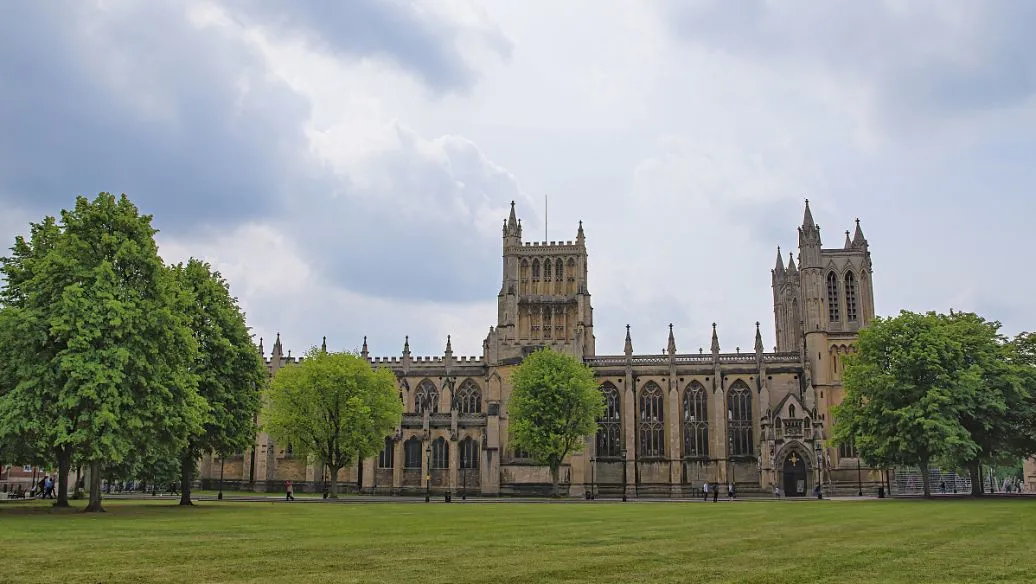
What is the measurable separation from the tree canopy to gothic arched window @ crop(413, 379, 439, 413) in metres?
41.4

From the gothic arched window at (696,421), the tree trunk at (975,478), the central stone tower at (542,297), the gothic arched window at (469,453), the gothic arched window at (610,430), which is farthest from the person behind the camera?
the central stone tower at (542,297)

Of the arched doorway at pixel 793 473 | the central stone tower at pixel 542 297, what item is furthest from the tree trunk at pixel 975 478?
the central stone tower at pixel 542 297

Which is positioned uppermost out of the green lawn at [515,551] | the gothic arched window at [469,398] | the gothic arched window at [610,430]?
the gothic arched window at [469,398]

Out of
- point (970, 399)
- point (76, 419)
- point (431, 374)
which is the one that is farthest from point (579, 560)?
point (431, 374)

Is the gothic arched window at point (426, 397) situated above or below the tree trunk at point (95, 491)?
above

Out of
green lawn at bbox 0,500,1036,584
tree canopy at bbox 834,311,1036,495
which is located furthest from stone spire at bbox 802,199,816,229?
green lawn at bbox 0,500,1036,584

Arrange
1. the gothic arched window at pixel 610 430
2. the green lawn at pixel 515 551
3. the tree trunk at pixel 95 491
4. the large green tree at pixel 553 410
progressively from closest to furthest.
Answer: the green lawn at pixel 515 551 < the tree trunk at pixel 95 491 < the large green tree at pixel 553 410 < the gothic arched window at pixel 610 430

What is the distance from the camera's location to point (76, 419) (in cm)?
3278

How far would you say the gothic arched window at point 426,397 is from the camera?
8588cm

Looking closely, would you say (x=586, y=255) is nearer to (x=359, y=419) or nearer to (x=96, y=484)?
(x=359, y=419)

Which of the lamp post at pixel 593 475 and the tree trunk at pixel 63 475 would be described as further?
the lamp post at pixel 593 475

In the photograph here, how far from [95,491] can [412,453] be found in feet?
142

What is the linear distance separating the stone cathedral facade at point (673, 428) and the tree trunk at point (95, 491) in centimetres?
3730

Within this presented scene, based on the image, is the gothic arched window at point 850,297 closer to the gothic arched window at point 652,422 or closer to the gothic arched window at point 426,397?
the gothic arched window at point 652,422
